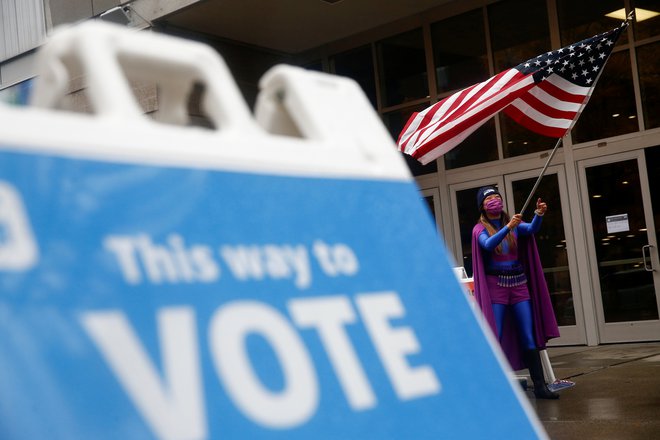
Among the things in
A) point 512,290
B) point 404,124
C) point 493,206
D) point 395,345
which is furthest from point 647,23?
point 395,345

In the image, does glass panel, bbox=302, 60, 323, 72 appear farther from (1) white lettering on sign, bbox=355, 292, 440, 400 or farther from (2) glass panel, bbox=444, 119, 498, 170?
(1) white lettering on sign, bbox=355, 292, 440, 400

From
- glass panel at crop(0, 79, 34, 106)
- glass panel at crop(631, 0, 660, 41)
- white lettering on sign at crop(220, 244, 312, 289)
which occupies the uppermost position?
glass panel at crop(0, 79, 34, 106)

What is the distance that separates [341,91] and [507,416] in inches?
25.0

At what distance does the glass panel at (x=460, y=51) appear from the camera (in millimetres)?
12422

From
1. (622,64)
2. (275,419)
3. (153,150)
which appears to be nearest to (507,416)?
(275,419)

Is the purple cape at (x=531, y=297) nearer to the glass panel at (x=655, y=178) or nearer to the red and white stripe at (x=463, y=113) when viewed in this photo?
the red and white stripe at (x=463, y=113)

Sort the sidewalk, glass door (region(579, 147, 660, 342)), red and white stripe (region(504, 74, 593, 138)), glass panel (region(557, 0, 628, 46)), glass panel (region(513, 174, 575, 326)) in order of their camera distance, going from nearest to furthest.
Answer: the sidewalk
red and white stripe (region(504, 74, 593, 138))
glass door (region(579, 147, 660, 342))
glass panel (region(557, 0, 628, 46))
glass panel (region(513, 174, 575, 326))

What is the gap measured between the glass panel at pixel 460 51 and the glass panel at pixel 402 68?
0.87 feet

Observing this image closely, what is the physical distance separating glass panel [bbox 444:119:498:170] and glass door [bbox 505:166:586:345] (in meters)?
0.80

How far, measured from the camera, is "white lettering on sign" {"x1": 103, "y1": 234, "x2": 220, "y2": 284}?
3.63ft

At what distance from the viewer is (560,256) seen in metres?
11.6

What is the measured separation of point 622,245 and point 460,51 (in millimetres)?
3599

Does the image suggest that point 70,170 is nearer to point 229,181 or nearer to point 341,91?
point 229,181

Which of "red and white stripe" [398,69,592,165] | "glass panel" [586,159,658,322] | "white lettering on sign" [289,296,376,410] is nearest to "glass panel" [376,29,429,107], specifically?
"glass panel" [586,159,658,322]
